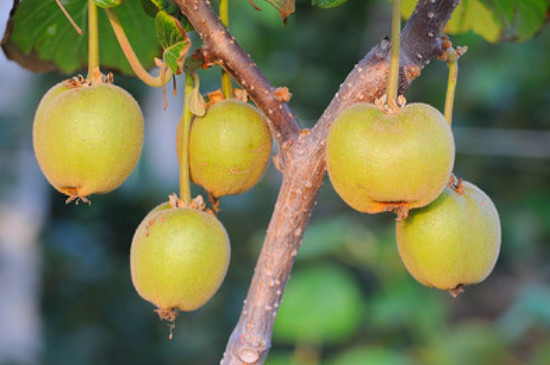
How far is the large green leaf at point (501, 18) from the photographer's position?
805mm

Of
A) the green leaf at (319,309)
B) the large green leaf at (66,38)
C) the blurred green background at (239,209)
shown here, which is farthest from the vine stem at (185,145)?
the blurred green background at (239,209)

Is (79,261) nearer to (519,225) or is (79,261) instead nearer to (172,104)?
(172,104)

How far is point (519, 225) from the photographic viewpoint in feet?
8.41

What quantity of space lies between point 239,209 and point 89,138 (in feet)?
6.97

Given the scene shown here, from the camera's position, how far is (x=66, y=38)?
0.75 meters

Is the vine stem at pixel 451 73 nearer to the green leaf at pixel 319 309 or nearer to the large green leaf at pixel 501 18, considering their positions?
the large green leaf at pixel 501 18

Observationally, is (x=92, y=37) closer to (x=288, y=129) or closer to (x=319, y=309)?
(x=288, y=129)

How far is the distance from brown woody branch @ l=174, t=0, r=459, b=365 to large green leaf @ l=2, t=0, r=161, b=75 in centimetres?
17

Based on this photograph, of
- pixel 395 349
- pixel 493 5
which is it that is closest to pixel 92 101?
pixel 493 5

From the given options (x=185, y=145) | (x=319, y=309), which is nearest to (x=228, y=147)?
(x=185, y=145)

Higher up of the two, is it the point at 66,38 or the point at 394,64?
the point at 66,38

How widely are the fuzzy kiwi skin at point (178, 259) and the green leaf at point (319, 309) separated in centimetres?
98

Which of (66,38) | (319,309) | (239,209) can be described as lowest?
(66,38)

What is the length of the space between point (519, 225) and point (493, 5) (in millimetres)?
1894
